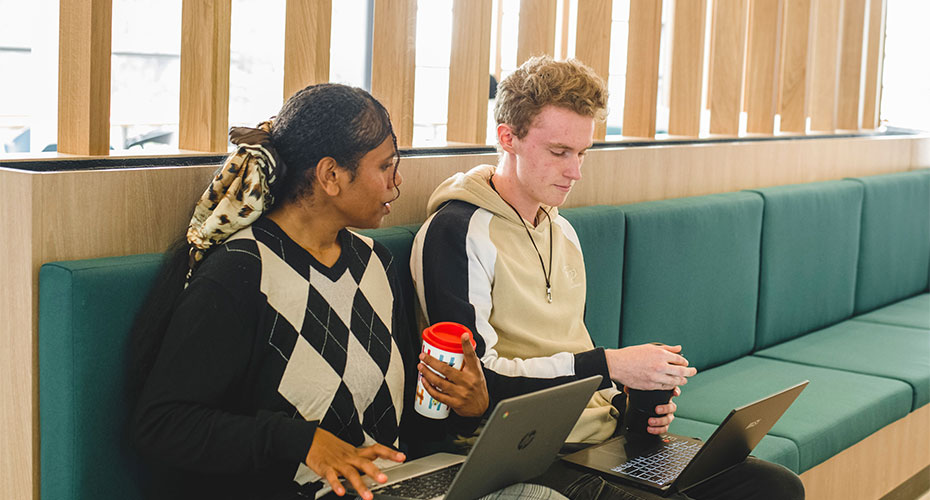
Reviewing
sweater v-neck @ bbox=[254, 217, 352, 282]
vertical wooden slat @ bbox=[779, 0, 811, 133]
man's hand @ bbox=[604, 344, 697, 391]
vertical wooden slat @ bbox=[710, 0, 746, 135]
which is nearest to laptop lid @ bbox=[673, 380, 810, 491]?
man's hand @ bbox=[604, 344, 697, 391]

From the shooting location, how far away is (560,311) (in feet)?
6.83

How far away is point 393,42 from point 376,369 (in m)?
0.96

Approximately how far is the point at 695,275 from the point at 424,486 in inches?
61.7

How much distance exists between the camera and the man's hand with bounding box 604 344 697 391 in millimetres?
1908

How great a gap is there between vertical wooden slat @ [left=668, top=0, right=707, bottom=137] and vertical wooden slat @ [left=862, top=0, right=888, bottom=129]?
1.53m

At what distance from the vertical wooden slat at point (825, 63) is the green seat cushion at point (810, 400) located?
5.31 ft

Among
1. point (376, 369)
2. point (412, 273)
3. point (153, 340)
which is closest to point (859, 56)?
point (412, 273)

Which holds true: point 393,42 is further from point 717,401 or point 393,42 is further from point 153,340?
point 717,401

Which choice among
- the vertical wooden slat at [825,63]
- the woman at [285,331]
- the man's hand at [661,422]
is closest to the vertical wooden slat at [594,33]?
the man's hand at [661,422]

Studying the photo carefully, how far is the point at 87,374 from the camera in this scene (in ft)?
5.00

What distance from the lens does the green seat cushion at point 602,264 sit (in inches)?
99.0

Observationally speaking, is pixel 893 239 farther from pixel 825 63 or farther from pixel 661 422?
pixel 661 422

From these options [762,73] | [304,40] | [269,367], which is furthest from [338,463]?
[762,73]

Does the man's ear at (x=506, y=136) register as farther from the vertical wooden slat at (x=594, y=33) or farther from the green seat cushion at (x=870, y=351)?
the green seat cushion at (x=870, y=351)
